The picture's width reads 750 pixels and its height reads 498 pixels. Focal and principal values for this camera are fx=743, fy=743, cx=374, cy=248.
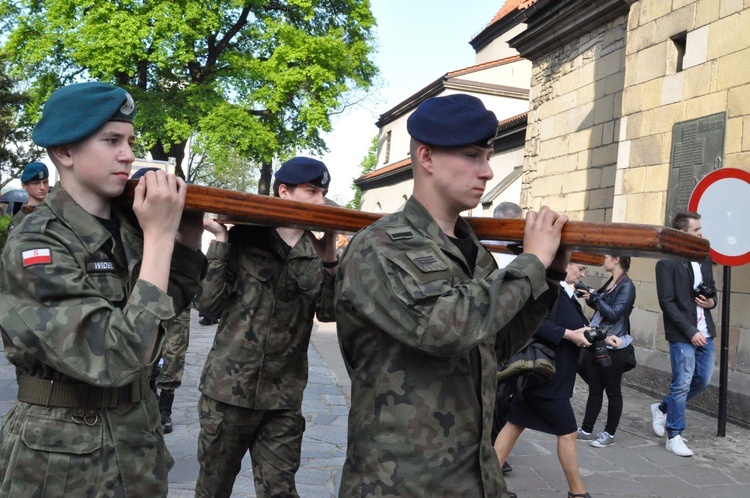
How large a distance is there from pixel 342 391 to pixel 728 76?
18.2ft

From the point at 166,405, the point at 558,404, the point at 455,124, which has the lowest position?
the point at 166,405

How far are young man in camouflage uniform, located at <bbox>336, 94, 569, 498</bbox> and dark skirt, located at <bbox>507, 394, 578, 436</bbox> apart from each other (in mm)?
2562

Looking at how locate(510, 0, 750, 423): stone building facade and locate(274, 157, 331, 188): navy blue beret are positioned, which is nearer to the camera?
locate(274, 157, 331, 188): navy blue beret

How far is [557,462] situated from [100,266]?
4.77 m

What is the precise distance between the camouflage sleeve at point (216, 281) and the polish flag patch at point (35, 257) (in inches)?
65.2

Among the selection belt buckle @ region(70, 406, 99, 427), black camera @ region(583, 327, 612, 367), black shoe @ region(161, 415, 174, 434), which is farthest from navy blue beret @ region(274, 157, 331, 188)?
black shoe @ region(161, 415, 174, 434)

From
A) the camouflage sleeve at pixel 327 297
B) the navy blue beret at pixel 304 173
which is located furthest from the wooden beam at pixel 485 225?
the navy blue beret at pixel 304 173

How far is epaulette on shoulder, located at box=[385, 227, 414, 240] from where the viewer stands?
2050 mm

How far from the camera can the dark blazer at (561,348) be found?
4.65 m

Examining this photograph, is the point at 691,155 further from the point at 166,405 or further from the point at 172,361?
the point at 166,405

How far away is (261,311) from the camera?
3.57m

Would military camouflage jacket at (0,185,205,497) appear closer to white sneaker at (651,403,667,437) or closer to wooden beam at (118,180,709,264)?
wooden beam at (118,180,709,264)

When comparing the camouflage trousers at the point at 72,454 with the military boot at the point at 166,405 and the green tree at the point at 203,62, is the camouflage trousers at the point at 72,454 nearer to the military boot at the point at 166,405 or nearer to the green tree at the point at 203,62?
the military boot at the point at 166,405

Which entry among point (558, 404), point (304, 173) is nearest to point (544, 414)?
point (558, 404)
